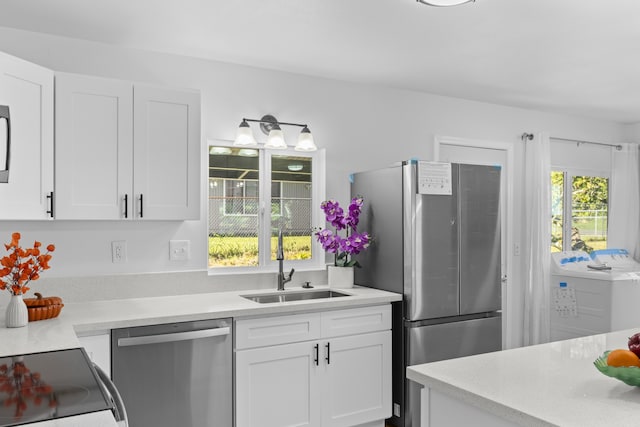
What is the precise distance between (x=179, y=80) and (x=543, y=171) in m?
3.43

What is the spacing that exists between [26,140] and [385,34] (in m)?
1.94

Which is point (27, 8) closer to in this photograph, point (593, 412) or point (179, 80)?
Answer: point (179, 80)

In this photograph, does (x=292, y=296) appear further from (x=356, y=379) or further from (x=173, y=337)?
(x=173, y=337)

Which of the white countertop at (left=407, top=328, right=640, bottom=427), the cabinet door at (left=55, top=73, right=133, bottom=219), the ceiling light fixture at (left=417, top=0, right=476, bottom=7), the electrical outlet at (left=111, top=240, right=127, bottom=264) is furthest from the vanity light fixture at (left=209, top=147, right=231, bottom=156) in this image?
the white countertop at (left=407, top=328, right=640, bottom=427)

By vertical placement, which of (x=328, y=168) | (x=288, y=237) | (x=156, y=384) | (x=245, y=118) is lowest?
(x=156, y=384)

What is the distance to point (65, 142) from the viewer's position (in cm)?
260

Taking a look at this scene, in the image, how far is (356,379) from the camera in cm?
309

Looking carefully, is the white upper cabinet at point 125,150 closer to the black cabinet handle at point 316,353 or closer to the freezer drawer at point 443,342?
the black cabinet handle at point 316,353

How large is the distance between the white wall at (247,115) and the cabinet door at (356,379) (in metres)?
0.90

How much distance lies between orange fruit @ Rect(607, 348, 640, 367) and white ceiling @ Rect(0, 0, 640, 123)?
1717mm

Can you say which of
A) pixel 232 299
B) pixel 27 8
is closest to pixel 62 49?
pixel 27 8

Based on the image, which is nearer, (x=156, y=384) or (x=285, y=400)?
(x=156, y=384)

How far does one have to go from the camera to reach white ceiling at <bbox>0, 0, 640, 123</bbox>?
98.3 inches

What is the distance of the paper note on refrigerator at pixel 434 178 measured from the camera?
325 centimetres
